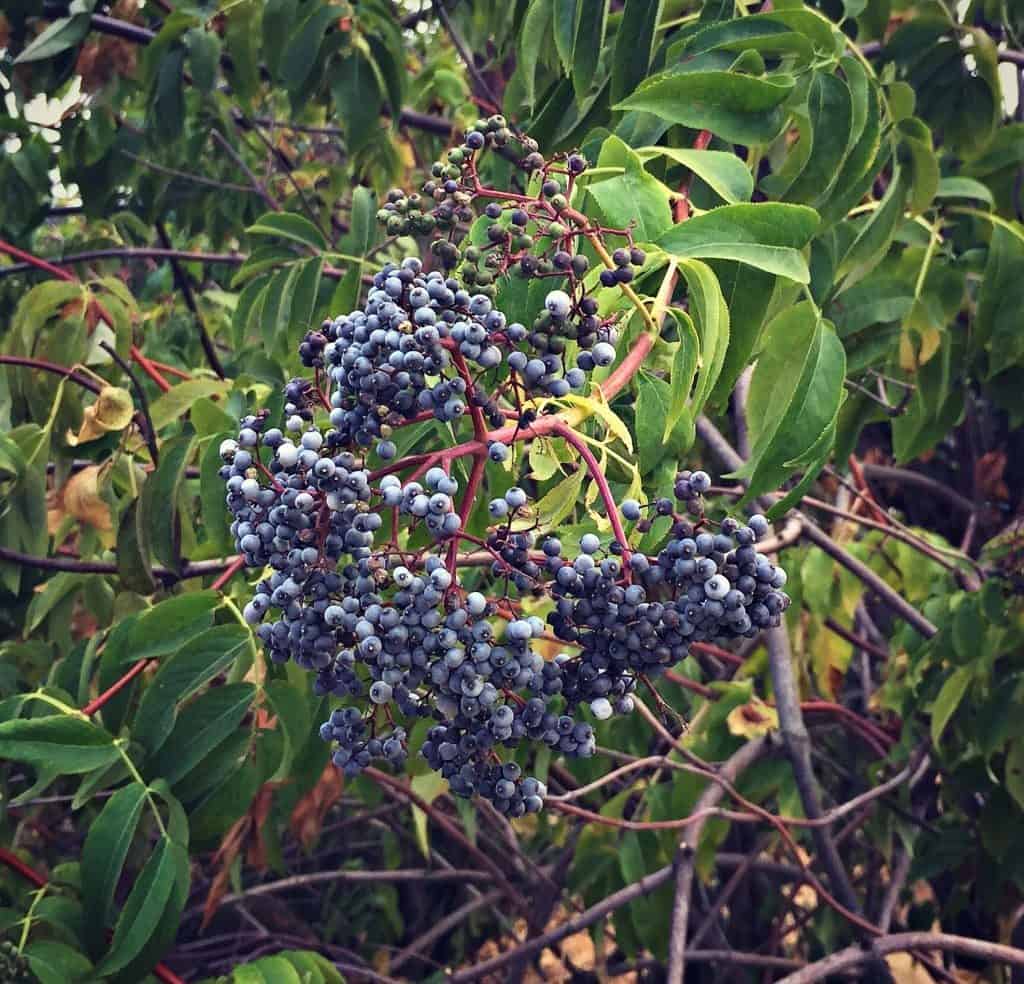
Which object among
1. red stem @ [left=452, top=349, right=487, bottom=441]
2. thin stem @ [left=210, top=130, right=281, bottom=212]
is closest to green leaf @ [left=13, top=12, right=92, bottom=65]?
thin stem @ [left=210, top=130, right=281, bottom=212]

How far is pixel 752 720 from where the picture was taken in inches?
103

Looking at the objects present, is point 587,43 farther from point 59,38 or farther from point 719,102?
point 59,38

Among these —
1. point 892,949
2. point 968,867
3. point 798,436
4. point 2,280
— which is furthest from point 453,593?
A: point 2,280

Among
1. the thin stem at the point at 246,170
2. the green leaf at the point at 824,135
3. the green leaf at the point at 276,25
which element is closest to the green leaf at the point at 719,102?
the green leaf at the point at 824,135

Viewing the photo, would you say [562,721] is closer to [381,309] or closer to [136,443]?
[381,309]

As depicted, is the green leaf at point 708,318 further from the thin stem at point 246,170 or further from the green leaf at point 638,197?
the thin stem at point 246,170

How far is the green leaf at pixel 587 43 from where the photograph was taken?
1590mm

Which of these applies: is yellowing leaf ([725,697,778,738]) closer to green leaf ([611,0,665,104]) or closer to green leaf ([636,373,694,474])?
green leaf ([636,373,694,474])

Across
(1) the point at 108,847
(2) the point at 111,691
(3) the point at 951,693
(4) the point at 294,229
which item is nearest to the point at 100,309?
(4) the point at 294,229

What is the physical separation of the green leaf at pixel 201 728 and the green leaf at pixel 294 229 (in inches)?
35.3

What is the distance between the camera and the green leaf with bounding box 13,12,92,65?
8.38ft

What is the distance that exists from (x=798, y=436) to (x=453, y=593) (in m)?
0.42

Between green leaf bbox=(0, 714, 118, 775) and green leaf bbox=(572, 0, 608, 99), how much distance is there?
1130 mm

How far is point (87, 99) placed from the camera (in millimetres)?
2930
